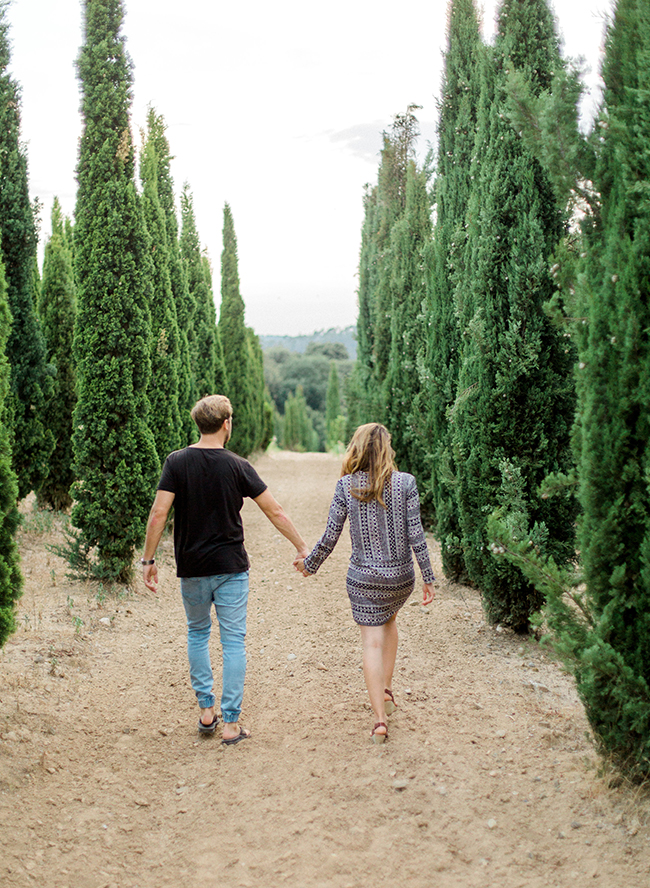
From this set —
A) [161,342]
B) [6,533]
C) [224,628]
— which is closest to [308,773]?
[224,628]

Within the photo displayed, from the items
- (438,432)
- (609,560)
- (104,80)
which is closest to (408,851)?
(609,560)

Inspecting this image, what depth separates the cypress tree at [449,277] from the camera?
6707mm

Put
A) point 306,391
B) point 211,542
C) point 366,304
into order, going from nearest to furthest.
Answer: point 211,542 → point 366,304 → point 306,391

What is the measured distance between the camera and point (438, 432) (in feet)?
23.0

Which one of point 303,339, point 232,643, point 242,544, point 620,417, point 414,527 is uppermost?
point 303,339

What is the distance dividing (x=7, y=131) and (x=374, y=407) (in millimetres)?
7212

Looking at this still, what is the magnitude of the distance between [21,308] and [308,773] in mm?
7268

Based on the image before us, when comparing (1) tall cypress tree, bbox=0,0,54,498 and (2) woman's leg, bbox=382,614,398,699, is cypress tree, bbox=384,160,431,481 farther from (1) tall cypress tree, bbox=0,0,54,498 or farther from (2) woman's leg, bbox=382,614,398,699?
(2) woman's leg, bbox=382,614,398,699

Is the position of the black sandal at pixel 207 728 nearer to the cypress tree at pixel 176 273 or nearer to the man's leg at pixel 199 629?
the man's leg at pixel 199 629

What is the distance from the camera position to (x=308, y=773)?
11.9ft

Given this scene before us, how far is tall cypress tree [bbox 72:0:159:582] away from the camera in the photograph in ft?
23.2

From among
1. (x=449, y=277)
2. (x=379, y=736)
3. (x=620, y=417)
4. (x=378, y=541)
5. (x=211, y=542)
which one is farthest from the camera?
(x=449, y=277)

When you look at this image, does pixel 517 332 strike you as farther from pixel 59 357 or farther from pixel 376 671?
pixel 59 357

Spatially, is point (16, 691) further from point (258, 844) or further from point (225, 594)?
point (258, 844)
